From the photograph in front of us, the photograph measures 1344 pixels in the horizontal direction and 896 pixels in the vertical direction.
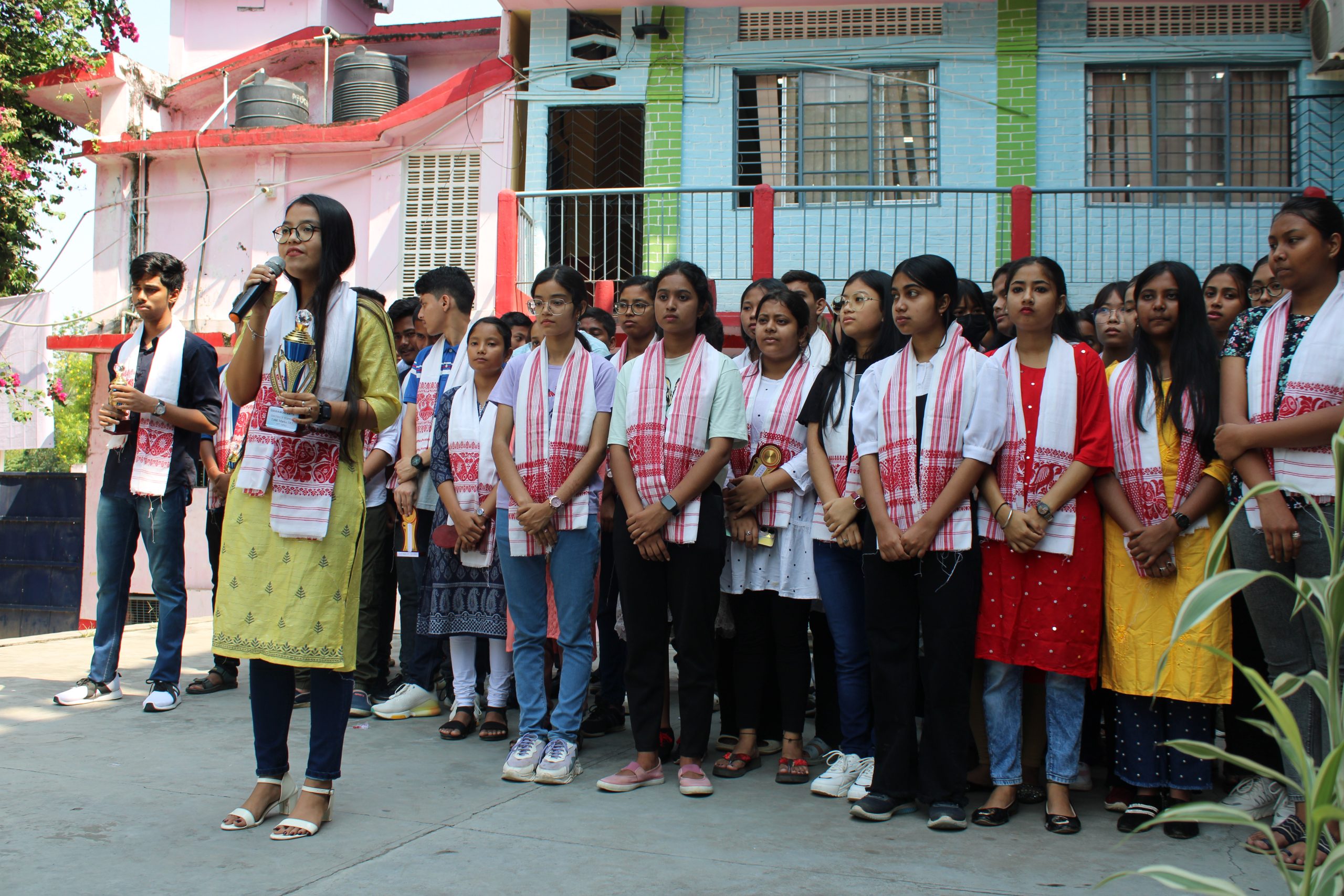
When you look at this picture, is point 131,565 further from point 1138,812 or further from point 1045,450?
point 1138,812

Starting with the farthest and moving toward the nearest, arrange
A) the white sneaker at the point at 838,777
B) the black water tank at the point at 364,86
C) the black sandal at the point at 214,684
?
the black water tank at the point at 364,86
the black sandal at the point at 214,684
the white sneaker at the point at 838,777

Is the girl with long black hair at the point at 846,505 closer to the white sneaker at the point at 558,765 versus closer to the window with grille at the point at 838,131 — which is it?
the white sneaker at the point at 558,765

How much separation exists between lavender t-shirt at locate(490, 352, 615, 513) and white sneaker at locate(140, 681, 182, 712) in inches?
78.5

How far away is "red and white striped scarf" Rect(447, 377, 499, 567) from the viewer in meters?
4.64

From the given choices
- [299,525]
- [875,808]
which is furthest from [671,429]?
[875,808]

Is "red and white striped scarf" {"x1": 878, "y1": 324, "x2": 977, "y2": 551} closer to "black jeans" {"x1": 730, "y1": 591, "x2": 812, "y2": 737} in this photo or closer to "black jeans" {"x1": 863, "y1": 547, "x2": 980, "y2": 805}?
"black jeans" {"x1": 863, "y1": 547, "x2": 980, "y2": 805}

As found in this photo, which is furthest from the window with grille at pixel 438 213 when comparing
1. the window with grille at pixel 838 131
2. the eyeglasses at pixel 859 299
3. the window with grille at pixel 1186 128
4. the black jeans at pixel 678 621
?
the black jeans at pixel 678 621

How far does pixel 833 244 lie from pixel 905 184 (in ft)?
4.34

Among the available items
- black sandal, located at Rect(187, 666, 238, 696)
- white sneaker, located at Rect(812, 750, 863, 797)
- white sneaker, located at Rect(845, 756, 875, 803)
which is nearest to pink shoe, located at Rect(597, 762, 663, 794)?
white sneaker, located at Rect(812, 750, 863, 797)

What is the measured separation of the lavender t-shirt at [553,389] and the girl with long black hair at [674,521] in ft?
0.52

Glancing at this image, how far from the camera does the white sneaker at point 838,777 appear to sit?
12.2 ft

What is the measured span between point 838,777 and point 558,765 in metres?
0.98

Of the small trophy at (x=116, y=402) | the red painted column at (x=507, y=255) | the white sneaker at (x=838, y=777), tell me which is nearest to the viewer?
the white sneaker at (x=838, y=777)

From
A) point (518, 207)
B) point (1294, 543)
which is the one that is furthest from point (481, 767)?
point (518, 207)
